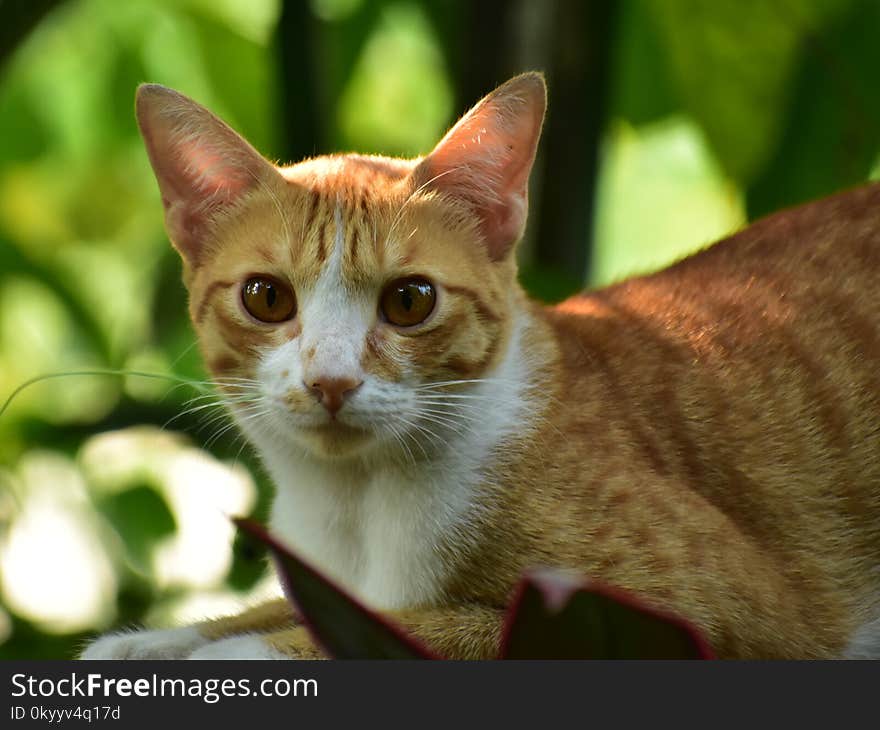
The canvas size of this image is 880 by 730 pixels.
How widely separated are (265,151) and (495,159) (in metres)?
1.51

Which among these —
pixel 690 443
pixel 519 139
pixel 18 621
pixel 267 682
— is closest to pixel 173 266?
pixel 18 621

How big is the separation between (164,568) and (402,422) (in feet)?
3.95

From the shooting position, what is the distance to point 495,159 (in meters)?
2.23

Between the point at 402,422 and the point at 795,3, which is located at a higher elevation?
the point at 795,3

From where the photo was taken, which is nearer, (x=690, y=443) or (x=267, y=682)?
(x=267, y=682)

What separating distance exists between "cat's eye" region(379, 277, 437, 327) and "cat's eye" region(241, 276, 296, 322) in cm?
15

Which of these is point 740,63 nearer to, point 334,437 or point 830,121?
point 830,121

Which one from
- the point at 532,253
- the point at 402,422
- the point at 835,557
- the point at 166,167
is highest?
the point at 532,253

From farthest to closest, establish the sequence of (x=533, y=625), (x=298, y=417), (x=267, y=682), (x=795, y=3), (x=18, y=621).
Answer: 1. (x=795, y=3)
2. (x=18, y=621)
3. (x=298, y=417)
4. (x=267, y=682)
5. (x=533, y=625)

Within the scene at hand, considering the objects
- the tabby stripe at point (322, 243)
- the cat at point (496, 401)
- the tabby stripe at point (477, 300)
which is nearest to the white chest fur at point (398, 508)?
the cat at point (496, 401)

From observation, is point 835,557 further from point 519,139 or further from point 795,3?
point 795,3

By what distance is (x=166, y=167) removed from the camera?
2.23 metres

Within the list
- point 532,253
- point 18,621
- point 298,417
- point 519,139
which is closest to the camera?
point 298,417

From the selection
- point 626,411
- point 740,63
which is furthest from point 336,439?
point 740,63
